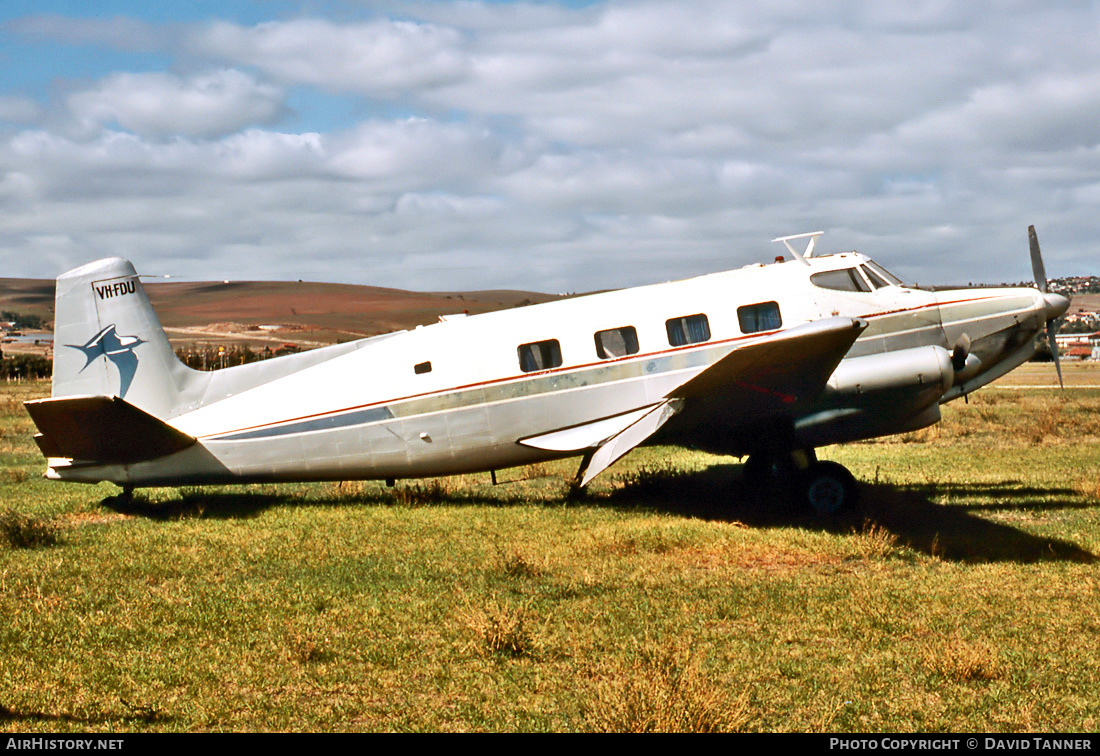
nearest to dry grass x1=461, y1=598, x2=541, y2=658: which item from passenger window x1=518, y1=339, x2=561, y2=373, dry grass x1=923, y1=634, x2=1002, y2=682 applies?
dry grass x1=923, y1=634, x2=1002, y2=682

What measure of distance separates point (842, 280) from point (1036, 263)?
5.58 m

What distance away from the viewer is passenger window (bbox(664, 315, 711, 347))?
47.8 feet

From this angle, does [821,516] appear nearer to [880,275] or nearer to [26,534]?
[880,275]

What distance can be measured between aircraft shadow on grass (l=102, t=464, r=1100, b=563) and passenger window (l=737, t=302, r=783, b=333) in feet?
10.1

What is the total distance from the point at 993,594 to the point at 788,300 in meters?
6.28

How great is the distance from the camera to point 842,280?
15.1m

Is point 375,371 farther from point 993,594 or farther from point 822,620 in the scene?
point 993,594

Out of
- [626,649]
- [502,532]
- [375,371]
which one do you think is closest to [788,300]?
[502,532]

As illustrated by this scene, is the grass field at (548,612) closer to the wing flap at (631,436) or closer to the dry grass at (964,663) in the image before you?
the dry grass at (964,663)

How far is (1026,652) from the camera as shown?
783 cm

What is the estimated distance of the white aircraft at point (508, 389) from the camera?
568 inches
